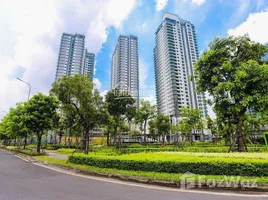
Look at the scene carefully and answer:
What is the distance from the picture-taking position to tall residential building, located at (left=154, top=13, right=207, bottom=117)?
287 ft

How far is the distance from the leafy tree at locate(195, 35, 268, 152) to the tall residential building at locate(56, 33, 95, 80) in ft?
286

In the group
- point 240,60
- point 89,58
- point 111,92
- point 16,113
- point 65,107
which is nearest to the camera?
point 240,60

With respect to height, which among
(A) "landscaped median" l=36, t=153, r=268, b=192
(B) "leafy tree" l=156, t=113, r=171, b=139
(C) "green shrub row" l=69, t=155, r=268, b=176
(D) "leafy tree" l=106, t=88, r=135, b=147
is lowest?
(A) "landscaped median" l=36, t=153, r=268, b=192

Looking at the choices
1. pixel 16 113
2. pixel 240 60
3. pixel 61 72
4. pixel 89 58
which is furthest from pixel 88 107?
pixel 89 58

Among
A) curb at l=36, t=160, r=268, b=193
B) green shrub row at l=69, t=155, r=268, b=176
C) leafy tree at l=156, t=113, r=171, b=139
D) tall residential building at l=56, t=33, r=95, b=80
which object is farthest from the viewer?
tall residential building at l=56, t=33, r=95, b=80

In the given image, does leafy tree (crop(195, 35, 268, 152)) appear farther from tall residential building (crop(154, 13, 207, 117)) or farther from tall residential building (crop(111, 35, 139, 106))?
tall residential building (crop(111, 35, 139, 106))

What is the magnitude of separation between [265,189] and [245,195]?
82 centimetres

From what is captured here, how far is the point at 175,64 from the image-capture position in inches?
3573

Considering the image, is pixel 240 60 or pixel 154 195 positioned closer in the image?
pixel 154 195

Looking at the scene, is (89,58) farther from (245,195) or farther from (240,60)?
(245,195)

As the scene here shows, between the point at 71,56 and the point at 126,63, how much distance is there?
34623 millimetres

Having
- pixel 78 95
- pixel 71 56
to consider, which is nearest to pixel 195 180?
pixel 78 95

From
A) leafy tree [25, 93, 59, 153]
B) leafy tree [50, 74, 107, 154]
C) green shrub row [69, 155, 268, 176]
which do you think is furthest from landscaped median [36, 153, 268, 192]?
leafy tree [25, 93, 59, 153]

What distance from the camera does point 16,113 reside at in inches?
989
